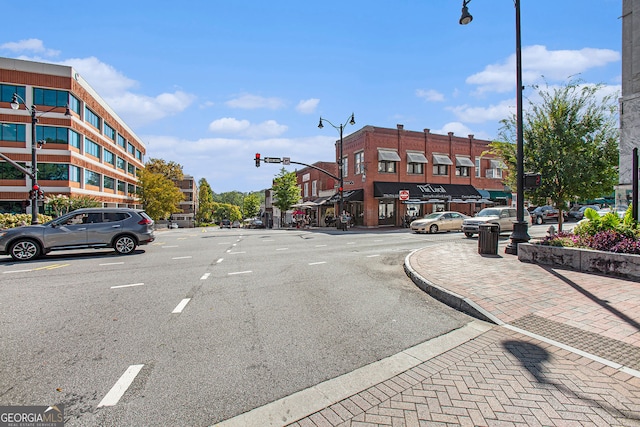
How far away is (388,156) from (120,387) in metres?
28.2

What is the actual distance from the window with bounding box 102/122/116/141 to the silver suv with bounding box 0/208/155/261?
1298 inches

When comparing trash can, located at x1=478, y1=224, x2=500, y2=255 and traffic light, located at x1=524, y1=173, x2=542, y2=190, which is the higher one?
traffic light, located at x1=524, y1=173, x2=542, y2=190

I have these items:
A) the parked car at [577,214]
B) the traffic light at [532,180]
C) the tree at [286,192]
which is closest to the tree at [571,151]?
the traffic light at [532,180]

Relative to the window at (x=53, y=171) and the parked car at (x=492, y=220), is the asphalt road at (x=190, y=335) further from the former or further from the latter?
the window at (x=53, y=171)

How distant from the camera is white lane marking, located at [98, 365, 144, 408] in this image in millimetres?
2789

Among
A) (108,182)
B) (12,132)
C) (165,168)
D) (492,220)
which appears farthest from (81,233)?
(165,168)

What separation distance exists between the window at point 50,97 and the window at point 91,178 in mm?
6792

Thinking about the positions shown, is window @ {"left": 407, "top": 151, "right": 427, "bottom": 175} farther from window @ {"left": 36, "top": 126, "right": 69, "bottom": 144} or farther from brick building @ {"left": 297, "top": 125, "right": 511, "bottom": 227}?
window @ {"left": 36, "top": 126, "right": 69, "bottom": 144}

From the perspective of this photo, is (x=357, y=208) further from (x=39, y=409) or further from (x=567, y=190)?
(x=39, y=409)

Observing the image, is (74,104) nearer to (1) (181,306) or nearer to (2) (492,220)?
(1) (181,306)

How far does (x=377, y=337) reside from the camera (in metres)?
4.24

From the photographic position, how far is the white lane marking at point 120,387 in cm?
279

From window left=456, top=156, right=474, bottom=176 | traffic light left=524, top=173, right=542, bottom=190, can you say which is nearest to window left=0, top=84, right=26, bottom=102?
traffic light left=524, top=173, right=542, bottom=190

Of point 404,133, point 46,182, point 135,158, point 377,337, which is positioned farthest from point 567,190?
point 135,158
